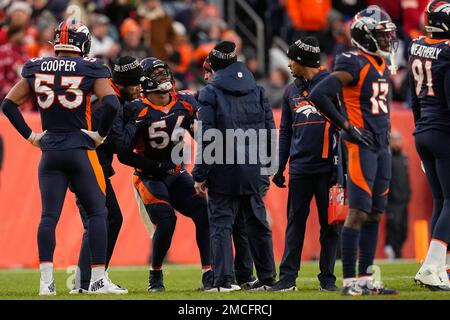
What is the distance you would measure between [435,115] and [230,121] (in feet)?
5.66

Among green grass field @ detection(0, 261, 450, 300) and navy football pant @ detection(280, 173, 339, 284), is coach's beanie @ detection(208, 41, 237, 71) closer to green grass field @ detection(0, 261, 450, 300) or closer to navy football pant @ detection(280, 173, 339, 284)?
navy football pant @ detection(280, 173, 339, 284)

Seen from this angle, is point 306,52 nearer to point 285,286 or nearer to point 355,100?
point 355,100

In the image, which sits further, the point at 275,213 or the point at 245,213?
the point at 275,213

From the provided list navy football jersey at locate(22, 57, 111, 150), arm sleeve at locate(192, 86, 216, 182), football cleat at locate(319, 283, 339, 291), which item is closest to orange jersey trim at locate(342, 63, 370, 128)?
arm sleeve at locate(192, 86, 216, 182)

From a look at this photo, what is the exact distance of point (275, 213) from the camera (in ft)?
51.9

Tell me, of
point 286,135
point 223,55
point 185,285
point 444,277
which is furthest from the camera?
point 185,285

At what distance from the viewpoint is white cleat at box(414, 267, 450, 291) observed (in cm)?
926

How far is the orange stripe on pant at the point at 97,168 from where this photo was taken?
30.3ft

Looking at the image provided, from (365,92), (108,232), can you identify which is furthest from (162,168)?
(365,92)

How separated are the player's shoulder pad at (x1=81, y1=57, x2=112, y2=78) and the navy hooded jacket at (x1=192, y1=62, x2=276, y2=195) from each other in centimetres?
89

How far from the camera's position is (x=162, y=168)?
33.2ft
